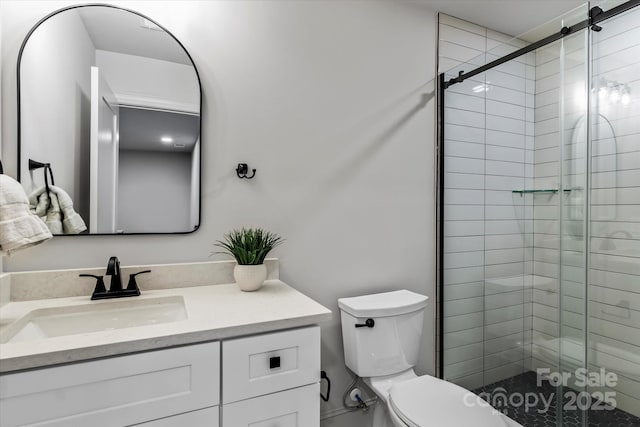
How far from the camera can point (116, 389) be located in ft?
2.87

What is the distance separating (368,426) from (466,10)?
242 centimetres

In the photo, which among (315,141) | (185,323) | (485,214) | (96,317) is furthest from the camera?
(485,214)

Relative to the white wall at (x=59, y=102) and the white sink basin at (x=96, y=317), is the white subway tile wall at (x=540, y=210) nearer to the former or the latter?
the white sink basin at (x=96, y=317)

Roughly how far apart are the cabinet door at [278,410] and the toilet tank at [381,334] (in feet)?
1.71

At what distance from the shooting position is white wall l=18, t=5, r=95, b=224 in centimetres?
123

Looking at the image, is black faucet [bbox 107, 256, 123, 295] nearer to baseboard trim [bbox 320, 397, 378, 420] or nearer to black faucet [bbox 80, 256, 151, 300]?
black faucet [bbox 80, 256, 151, 300]

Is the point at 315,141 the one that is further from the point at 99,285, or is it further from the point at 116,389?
the point at 116,389

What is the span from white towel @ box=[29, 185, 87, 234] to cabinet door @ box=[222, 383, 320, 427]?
2.90 feet

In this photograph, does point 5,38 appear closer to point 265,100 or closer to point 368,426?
point 265,100

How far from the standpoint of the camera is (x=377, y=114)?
1.87 metres

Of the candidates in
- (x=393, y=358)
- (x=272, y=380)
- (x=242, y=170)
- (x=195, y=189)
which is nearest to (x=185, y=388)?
(x=272, y=380)

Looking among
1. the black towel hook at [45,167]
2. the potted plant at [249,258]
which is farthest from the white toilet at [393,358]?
the black towel hook at [45,167]

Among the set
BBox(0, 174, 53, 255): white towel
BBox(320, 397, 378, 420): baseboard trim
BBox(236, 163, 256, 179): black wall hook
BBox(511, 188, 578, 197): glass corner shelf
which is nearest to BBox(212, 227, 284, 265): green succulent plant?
BBox(236, 163, 256, 179): black wall hook

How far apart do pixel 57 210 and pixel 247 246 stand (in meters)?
0.70
